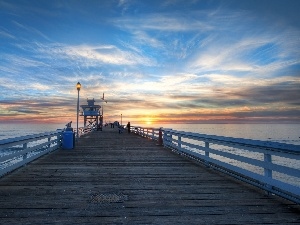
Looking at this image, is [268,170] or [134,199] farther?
[268,170]

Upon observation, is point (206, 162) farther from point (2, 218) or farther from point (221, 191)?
point (2, 218)

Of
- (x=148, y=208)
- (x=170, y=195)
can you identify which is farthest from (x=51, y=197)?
(x=170, y=195)

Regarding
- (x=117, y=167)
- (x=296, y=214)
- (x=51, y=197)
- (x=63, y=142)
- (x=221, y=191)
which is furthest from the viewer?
(x=63, y=142)

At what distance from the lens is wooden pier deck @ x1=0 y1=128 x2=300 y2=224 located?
16.0 ft

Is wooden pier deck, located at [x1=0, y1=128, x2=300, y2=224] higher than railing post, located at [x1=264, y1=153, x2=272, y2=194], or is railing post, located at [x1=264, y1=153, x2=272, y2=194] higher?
railing post, located at [x1=264, y1=153, x2=272, y2=194]

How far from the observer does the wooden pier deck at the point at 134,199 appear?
16.0 ft

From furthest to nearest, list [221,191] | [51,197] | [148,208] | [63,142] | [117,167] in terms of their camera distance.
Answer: [63,142] → [117,167] → [221,191] → [51,197] → [148,208]

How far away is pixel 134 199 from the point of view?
19.8 feet

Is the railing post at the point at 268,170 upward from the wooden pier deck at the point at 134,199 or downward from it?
upward

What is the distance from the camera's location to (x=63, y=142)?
17188 mm

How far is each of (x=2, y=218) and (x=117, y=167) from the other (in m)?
5.80

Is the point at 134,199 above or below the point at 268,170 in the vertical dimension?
below

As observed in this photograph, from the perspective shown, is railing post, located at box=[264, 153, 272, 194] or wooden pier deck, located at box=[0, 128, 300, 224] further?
railing post, located at box=[264, 153, 272, 194]

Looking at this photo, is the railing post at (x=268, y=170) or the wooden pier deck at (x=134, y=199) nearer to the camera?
the wooden pier deck at (x=134, y=199)
